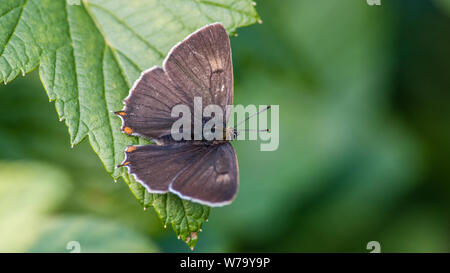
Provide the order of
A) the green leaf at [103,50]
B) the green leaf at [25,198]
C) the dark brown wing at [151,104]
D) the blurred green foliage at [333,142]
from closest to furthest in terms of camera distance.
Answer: the green leaf at [103,50] → the dark brown wing at [151,104] → the green leaf at [25,198] → the blurred green foliage at [333,142]

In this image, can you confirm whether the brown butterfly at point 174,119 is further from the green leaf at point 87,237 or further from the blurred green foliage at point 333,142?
the blurred green foliage at point 333,142

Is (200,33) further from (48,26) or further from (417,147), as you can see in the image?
(417,147)

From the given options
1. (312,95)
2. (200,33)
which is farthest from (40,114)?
(312,95)

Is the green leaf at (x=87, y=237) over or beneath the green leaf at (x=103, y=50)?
beneath

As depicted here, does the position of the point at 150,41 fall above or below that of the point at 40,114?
above

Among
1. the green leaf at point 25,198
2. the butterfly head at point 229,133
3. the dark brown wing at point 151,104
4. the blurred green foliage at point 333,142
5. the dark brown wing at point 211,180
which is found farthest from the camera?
the blurred green foliage at point 333,142

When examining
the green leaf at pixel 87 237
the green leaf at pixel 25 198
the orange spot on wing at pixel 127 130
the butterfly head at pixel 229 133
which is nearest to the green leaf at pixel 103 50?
the orange spot on wing at pixel 127 130

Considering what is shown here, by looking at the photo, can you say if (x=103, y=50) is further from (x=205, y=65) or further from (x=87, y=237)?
(x=87, y=237)

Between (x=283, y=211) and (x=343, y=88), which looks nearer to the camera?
(x=283, y=211)

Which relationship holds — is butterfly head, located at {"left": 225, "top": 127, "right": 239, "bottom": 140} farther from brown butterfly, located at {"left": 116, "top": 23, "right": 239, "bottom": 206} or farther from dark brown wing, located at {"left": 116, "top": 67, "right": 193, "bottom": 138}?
dark brown wing, located at {"left": 116, "top": 67, "right": 193, "bottom": 138}
